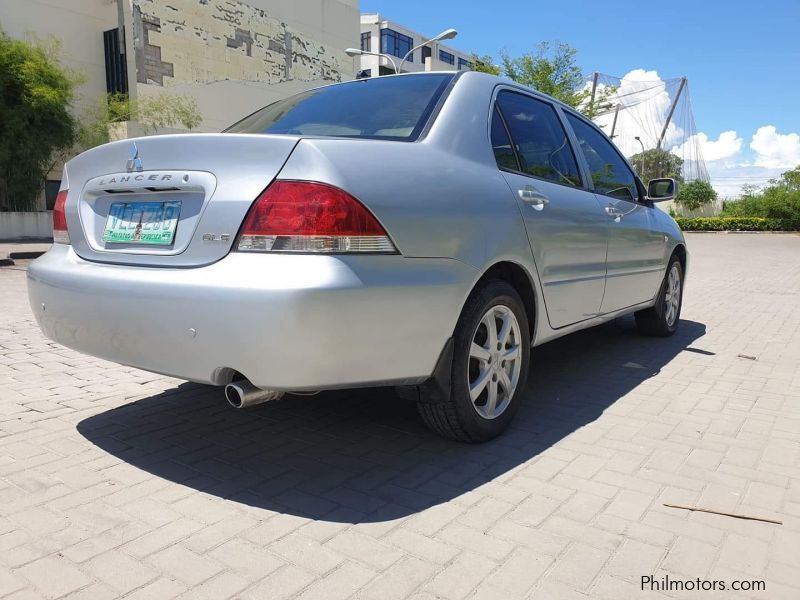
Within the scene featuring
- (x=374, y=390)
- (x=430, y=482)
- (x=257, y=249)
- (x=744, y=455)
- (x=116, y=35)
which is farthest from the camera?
(x=116, y=35)

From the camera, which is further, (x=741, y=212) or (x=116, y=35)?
(x=741, y=212)

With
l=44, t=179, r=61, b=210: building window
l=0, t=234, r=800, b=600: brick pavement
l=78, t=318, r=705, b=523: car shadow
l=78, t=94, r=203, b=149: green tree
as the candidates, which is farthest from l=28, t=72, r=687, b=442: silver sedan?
l=44, t=179, r=61, b=210: building window

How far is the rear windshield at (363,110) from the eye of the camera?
111 inches

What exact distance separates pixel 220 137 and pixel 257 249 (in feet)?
1.62

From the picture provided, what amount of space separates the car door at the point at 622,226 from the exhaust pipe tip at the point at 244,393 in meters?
2.52

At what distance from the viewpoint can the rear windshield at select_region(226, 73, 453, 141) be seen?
2822 mm

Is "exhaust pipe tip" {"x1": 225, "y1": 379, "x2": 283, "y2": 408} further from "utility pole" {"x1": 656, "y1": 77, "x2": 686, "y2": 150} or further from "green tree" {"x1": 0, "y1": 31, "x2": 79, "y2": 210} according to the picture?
"utility pole" {"x1": 656, "y1": 77, "x2": 686, "y2": 150}

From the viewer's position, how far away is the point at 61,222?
294 centimetres

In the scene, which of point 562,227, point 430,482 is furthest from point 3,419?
point 562,227

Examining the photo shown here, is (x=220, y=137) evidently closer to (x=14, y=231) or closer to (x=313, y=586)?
(x=313, y=586)

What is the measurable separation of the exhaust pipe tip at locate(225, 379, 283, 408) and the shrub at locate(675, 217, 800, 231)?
122ft

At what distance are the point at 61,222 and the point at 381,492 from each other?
6.28ft

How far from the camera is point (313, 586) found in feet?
6.23

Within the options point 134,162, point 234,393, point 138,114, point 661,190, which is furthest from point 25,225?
point 234,393
